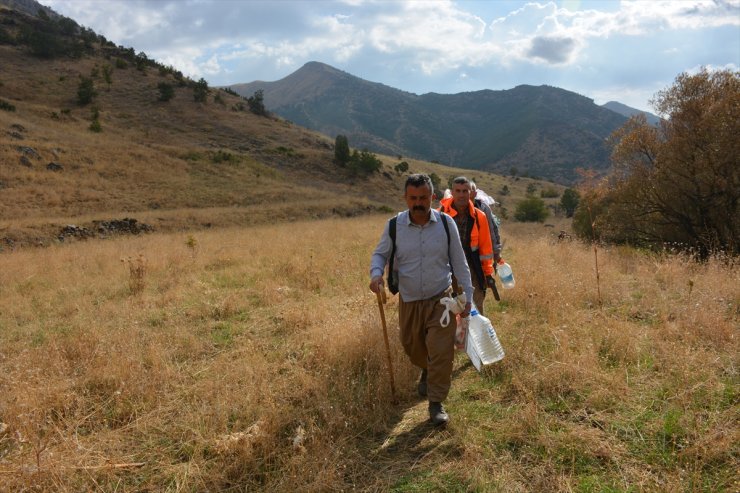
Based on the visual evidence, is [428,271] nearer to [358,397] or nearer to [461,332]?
[461,332]

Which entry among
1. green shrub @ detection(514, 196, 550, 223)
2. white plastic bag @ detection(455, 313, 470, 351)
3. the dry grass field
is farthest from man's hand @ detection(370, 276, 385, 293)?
green shrub @ detection(514, 196, 550, 223)

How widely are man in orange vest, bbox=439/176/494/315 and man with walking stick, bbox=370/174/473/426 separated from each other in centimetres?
97

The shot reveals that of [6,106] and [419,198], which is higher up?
[6,106]

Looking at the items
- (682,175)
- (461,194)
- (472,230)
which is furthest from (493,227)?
(682,175)

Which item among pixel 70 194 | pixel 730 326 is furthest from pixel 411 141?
Answer: pixel 730 326

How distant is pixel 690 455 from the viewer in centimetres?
269

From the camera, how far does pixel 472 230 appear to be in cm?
439

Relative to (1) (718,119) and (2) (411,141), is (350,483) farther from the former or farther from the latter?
(2) (411,141)

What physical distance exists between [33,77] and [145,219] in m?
34.6

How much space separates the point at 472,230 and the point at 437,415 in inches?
76.8

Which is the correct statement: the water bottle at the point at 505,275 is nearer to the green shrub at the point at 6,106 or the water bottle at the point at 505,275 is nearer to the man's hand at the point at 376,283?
the man's hand at the point at 376,283

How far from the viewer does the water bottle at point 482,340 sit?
3693 millimetres

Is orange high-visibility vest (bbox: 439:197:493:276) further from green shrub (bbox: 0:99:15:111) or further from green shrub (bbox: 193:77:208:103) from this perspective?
green shrub (bbox: 193:77:208:103)

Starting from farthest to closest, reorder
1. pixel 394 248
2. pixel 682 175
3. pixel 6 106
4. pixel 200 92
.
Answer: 1. pixel 200 92
2. pixel 6 106
3. pixel 682 175
4. pixel 394 248
